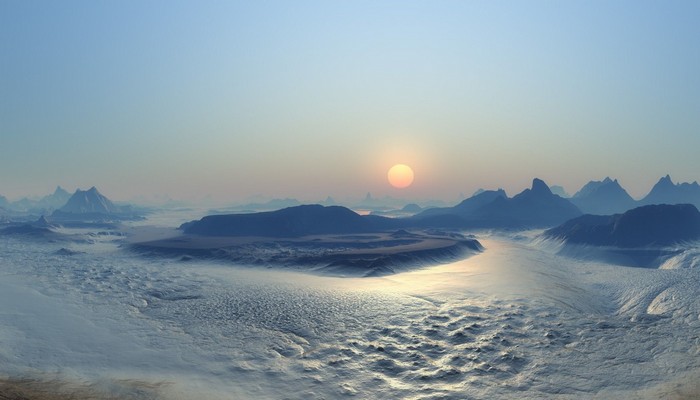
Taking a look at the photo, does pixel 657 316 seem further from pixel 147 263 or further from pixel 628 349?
pixel 147 263

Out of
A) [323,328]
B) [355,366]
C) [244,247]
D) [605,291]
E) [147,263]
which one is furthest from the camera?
[244,247]

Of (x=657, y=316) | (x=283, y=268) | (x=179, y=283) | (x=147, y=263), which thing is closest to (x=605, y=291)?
(x=657, y=316)

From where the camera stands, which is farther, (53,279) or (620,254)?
(620,254)

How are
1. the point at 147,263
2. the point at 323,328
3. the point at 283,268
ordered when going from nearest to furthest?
the point at 323,328 < the point at 283,268 < the point at 147,263

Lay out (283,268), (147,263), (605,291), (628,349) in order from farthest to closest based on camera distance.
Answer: (147,263), (283,268), (605,291), (628,349)

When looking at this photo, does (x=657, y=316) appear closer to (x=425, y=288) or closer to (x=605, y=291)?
(x=605, y=291)

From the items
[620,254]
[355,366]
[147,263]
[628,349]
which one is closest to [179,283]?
[147,263]
